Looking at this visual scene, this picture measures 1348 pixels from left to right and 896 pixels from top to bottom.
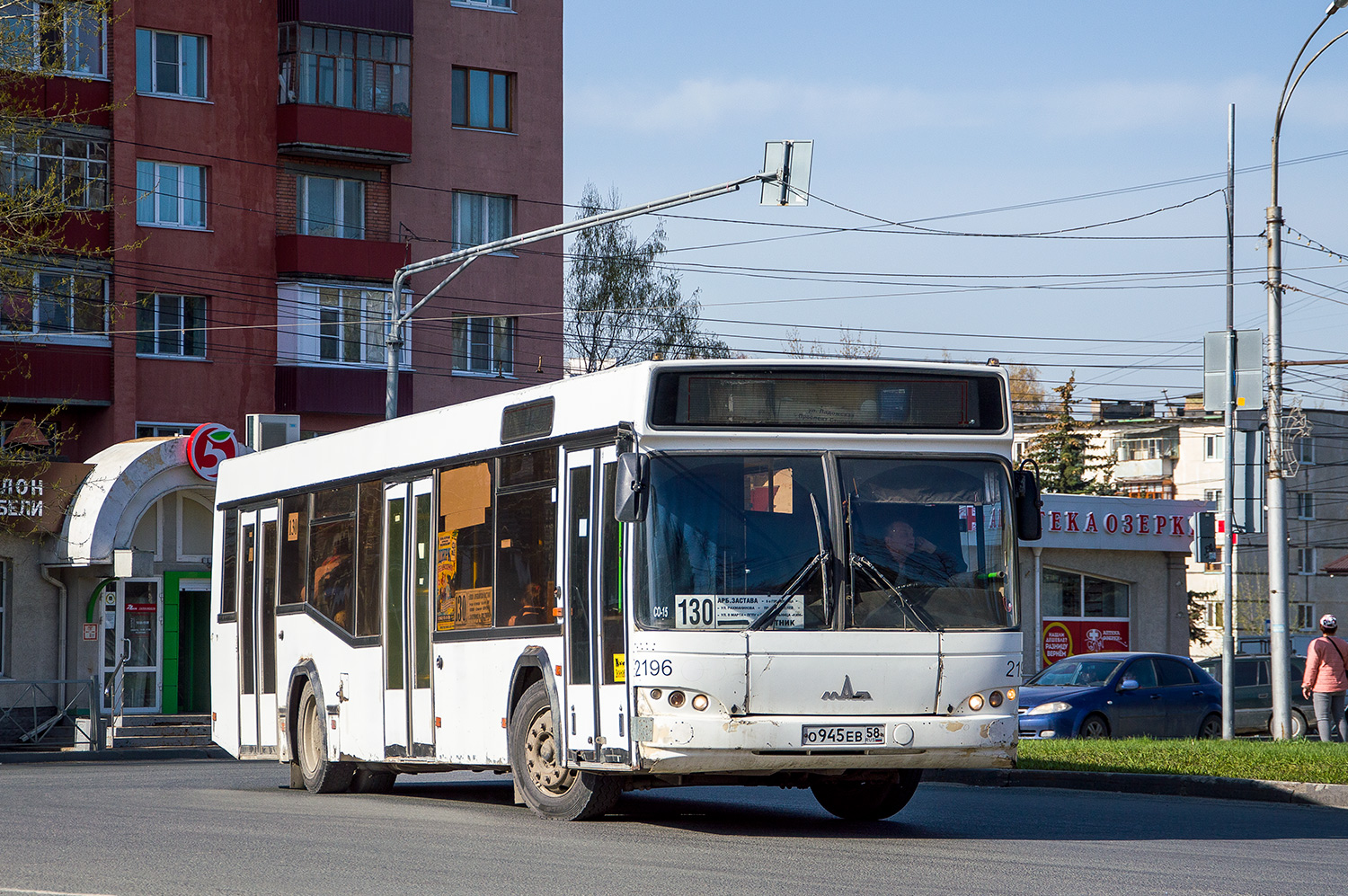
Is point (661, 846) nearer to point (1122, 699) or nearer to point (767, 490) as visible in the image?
point (767, 490)

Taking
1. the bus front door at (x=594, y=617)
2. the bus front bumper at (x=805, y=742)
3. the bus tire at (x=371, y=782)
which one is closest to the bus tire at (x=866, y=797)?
the bus front bumper at (x=805, y=742)

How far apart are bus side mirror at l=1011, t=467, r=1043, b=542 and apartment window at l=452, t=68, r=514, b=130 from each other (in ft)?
112

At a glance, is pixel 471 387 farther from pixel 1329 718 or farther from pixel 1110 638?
pixel 1329 718

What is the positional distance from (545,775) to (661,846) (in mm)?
1642

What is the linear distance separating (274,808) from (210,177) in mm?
28674

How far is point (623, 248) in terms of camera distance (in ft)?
188

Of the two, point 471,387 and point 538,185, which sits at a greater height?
point 538,185

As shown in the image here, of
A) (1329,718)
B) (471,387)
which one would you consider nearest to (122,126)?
(471,387)

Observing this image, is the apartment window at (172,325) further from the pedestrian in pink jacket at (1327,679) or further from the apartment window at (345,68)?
the pedestrian in pink jacket at (1327,679)

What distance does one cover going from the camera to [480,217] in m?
44.3

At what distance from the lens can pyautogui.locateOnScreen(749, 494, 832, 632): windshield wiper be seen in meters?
10.8

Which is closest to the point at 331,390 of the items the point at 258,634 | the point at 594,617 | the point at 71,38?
the point at 71,38

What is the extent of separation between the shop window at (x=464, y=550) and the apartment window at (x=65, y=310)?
87.0 feet

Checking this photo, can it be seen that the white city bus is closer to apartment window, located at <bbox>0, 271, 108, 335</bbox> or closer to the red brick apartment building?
the red brick apartment building
